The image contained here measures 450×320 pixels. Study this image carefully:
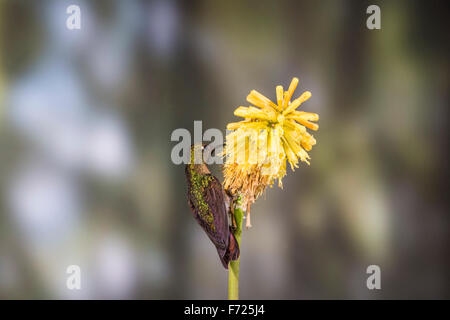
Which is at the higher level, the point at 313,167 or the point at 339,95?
the point at 339,95

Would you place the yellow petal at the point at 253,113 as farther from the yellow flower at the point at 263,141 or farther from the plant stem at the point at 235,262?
the plant stem at the point at 235,262

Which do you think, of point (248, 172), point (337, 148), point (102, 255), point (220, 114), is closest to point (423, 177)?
point (337, 148)

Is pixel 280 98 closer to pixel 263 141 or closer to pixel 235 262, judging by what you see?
pixel 263 141

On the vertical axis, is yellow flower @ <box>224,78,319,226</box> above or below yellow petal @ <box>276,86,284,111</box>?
below

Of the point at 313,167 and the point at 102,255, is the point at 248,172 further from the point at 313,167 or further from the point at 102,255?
the point at 102,255

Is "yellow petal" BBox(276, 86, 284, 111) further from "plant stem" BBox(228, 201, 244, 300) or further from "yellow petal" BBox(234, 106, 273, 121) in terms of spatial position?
"plant stem" BBox(228, 201, 244, 300)

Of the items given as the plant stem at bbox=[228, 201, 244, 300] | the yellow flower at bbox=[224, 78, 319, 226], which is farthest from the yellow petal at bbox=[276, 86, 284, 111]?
the plant stem at bbox=[228, 201, 244, 300]

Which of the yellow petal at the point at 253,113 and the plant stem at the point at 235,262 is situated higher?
the yellow petal at the point at 253,113

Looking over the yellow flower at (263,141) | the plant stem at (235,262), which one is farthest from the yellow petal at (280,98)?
the plant stem at (235,262)
